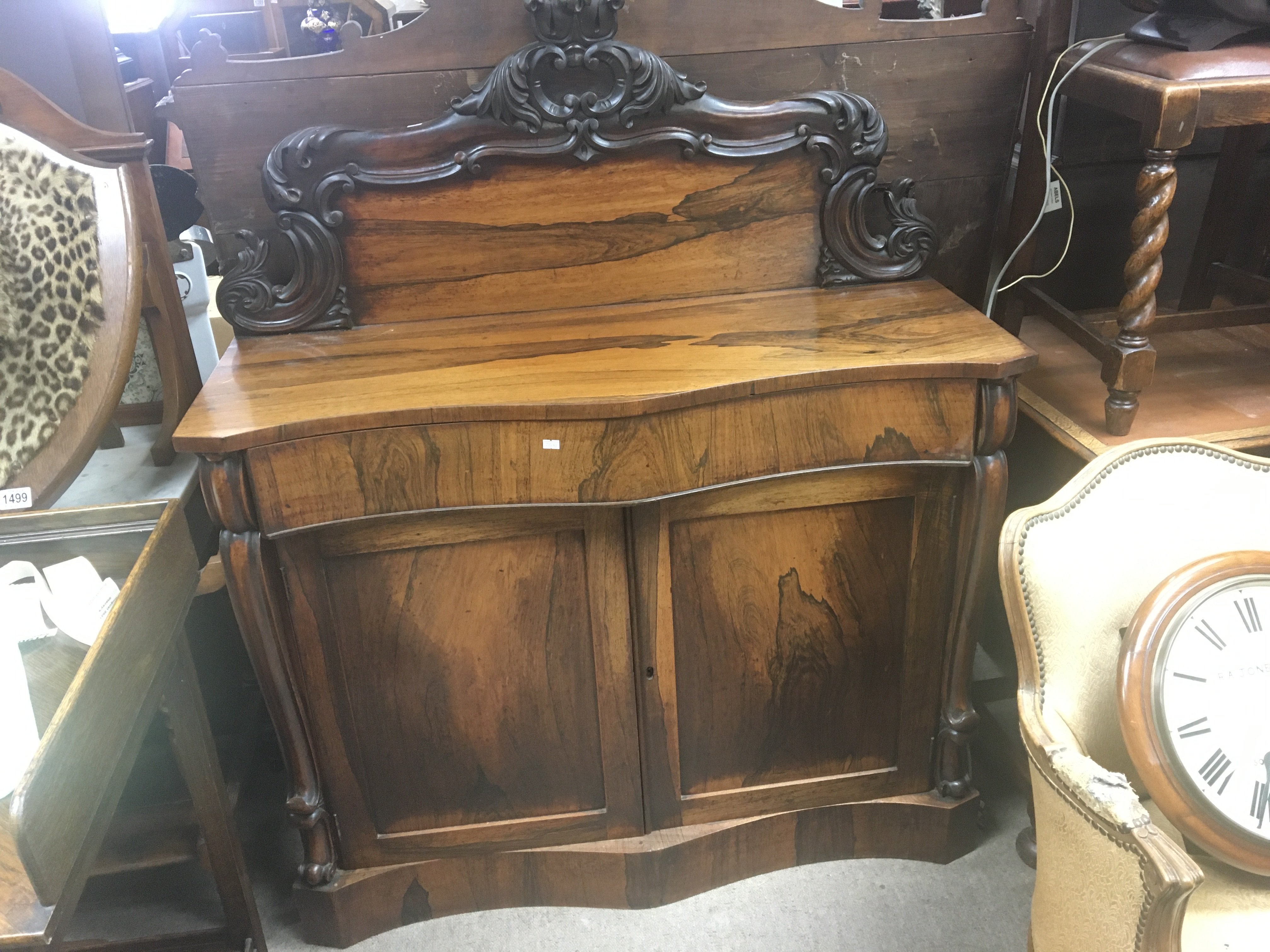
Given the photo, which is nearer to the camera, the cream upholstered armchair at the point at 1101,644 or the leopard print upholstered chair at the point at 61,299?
the cream upholstered armchair at the point at 1101,644

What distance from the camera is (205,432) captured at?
43.8 inches

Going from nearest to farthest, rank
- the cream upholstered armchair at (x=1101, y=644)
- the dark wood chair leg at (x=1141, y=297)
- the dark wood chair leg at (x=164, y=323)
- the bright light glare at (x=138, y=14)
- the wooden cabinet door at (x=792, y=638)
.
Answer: the cream upholstered armchair at (x=1101, y=644), the dark wood chair leg at (x=1141, y=297), the wooden cabinet door at (x=792, y=638), the dark wood chair leg at (x=164, y=323), the bright light glare at (x=138, y=14)

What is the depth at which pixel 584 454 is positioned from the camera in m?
1.16

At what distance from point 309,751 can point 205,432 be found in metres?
0.53

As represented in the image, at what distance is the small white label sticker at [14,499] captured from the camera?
4.00 feet

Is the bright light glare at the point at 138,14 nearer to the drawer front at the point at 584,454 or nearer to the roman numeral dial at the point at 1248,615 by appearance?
the drawer front at the point at 584,454

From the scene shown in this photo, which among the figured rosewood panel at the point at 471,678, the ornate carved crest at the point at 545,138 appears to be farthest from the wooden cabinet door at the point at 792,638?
the ornate carved crest at the point at 545,138

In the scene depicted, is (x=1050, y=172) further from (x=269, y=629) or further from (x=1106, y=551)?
(x=269, y=629)

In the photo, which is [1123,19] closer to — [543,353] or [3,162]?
[543,353]

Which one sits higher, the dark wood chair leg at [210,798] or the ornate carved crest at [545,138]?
the ornate carved crest at [545,138]

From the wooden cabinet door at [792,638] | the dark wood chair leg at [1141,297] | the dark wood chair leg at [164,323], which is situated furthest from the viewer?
the dark wood chair leg at [164,323]

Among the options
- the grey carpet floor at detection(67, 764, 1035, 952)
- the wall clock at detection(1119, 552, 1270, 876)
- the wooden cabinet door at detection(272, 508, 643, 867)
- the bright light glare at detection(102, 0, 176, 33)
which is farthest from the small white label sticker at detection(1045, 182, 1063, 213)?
the bright light glare at detection(102, 0, 176, 33)

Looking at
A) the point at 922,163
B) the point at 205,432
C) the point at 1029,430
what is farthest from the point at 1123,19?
the point at 205,432

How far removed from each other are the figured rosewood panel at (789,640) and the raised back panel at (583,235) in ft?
1.30
